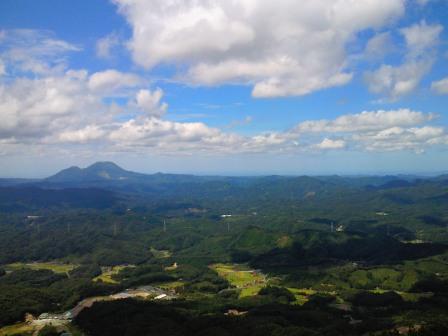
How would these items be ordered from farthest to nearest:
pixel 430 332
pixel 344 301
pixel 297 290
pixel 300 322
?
pixel 297 290 < pixel 344 301 < pixel 300 322 < pixel 430 332

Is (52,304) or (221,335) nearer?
(221,335)

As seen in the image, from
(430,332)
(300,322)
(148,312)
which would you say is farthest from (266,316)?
(430,332)

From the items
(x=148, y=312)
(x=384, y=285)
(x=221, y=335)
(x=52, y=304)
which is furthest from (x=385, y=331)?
(x=52, y=304)

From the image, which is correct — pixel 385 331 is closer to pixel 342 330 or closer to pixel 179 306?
pixel 342 330

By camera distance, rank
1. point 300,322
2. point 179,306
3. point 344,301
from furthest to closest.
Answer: point 344,301 → point 179,306 → point 300,322

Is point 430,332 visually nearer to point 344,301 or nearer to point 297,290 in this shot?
point 344,301

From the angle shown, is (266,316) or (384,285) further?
(384,285)

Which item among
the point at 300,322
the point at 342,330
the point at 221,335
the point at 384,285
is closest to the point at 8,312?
the point at 221,335

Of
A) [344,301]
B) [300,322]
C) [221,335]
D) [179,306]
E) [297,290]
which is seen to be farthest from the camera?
[297,290]

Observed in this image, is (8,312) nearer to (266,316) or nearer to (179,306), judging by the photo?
(179,306)
